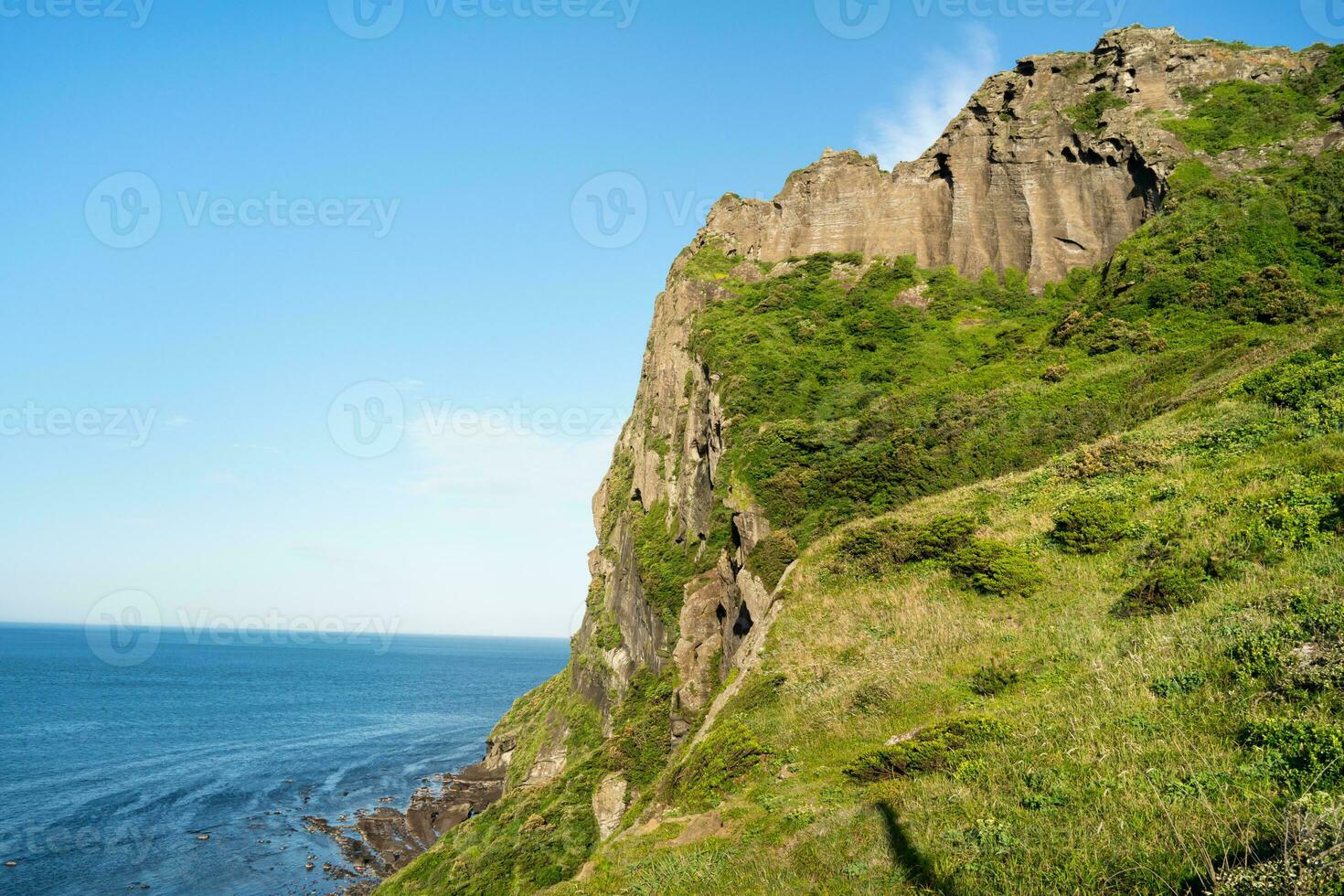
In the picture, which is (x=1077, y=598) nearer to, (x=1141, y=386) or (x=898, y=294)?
(x=1141, y=386)

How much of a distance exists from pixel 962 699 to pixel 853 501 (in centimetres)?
1915

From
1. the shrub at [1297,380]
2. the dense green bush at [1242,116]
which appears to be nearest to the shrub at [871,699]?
the shrub at [1297,380]

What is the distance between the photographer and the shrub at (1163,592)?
46.6 ft

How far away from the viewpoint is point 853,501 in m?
33.1

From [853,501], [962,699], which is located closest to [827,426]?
[853,501]

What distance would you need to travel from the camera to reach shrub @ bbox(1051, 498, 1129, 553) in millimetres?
18484

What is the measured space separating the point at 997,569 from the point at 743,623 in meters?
13.7

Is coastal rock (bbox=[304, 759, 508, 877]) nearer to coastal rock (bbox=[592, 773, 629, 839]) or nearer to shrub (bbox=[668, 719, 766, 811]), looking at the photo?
coastal rock (bbox=[592, 773, 629, 839])

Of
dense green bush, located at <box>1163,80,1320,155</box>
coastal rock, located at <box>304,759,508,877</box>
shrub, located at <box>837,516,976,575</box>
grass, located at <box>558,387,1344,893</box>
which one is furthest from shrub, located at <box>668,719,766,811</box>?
dense green bush, located at <box>1163,80,1320,155</box>

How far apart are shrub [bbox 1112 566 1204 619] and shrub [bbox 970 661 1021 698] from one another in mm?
2779

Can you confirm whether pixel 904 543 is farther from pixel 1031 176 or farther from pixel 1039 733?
pixel 1031 176

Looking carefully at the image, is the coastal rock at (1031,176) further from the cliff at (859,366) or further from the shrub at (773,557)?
the shrub at (773,557)

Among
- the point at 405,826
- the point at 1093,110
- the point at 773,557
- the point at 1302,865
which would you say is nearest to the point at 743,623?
the point at 773,557

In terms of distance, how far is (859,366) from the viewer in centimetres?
4647
